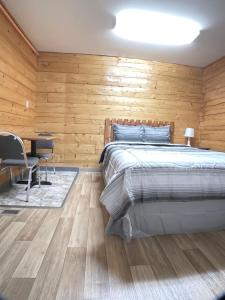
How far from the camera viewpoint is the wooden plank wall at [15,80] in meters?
2.88

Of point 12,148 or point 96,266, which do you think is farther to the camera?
point 12,148

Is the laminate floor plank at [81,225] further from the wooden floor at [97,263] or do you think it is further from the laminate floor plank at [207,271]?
the laminate floor plank at [207,271]

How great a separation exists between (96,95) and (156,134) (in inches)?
53.2

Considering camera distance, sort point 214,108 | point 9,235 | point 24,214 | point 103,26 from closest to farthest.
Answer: point 9,235, point 24,214, point 103,26, point 214,108

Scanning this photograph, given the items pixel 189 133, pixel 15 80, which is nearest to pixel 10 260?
pixel 15 80

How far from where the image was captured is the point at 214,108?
4.28 m

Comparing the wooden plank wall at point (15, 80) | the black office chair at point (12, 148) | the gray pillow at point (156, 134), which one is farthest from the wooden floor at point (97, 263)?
the gray pillow at point (156, 134)

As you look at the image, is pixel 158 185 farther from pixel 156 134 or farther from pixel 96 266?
pixel 156 134

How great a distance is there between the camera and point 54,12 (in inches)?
111

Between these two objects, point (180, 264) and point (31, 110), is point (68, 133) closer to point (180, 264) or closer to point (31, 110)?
point (31, 110)

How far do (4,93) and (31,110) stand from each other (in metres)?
1.15

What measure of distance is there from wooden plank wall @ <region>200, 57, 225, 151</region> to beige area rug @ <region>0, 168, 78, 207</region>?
2.71 metres

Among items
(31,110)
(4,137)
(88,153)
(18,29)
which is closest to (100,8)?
(18,29)

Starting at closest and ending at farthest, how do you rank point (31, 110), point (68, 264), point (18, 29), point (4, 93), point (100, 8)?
point (68, 264), point (100, 8), point (4, 93), point (18, 29), point (31, 110)
